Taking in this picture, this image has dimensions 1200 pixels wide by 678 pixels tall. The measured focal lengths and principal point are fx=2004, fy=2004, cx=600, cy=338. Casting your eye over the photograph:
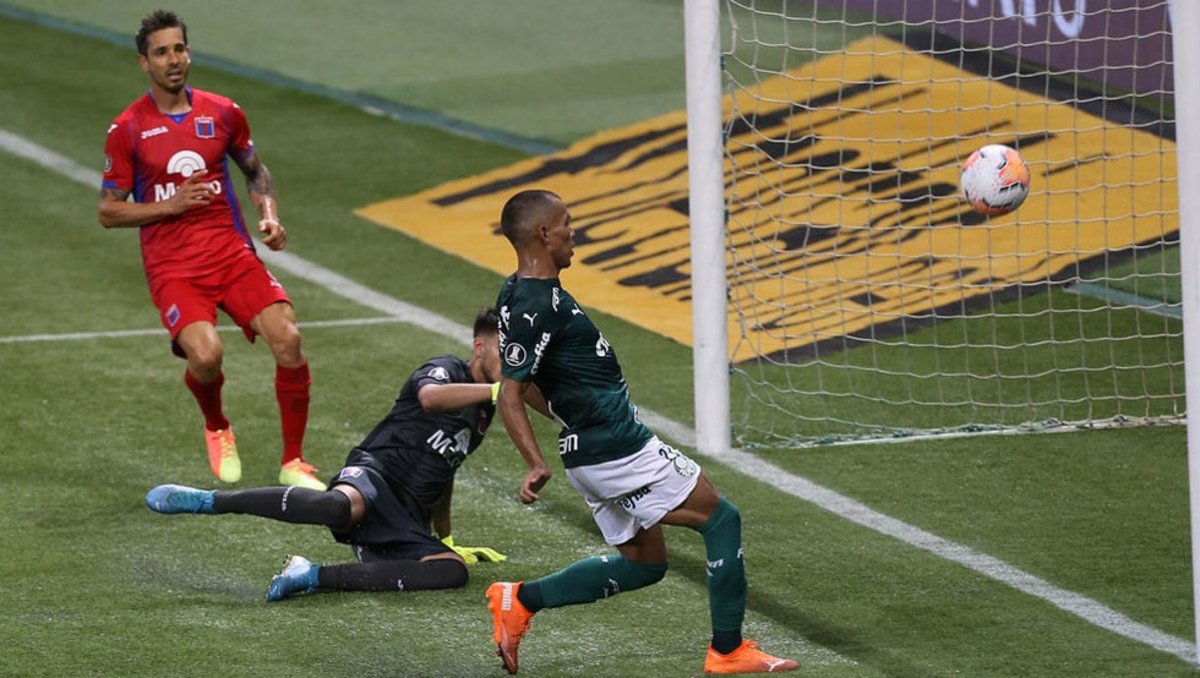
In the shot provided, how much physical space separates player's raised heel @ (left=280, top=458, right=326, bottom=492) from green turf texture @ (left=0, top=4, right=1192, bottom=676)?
1.12 feet

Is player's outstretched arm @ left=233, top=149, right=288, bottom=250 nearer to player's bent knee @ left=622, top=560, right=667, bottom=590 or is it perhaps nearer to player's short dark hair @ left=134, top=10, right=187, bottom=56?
player's short dark hair @ left=134, top=10, right=187, bottom=56

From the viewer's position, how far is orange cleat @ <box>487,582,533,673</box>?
643cm

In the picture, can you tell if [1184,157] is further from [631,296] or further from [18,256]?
[18,256]

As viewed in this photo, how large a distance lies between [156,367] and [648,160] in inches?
216

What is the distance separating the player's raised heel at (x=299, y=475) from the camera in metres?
8.77

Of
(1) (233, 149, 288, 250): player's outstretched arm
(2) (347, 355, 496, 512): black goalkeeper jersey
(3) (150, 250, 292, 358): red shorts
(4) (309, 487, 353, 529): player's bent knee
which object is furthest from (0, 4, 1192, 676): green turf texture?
(1) (233, 149, 288, 250): player's outstretched arm

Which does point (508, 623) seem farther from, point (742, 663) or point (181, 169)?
point (181, 169)

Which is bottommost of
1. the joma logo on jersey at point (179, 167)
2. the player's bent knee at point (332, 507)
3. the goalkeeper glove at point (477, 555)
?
the goalkeeper glove at point (477, 555)

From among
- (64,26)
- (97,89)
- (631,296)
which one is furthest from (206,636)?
(64,26)

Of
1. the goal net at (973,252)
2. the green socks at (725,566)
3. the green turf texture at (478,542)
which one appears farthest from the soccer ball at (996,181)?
the green socks at (725,566)

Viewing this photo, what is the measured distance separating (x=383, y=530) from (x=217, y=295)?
1.96 meters

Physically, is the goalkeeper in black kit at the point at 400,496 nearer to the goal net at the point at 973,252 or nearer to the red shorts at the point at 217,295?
the red shorts at the point at 217,295

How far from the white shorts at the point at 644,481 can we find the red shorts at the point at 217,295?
3057mm

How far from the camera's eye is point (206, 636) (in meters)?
6.85
